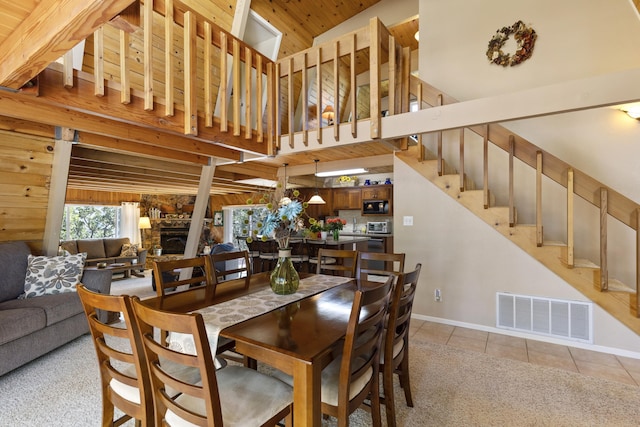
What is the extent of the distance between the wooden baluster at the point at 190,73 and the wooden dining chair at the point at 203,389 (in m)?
1.91

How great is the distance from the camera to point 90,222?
7527mm

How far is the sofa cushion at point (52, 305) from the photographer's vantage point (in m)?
2.63

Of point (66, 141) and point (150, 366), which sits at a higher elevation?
point (66, 141)

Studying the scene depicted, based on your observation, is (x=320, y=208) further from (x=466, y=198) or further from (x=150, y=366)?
(x=150, y=366)

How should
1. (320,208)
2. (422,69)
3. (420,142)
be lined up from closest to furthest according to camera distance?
(420,142), (422,69), (320,208)

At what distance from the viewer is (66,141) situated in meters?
2.94

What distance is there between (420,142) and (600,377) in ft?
8.93

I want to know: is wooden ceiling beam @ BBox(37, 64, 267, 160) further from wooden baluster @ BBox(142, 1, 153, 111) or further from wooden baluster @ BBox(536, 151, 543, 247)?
wooden baluster @ BBox(536, 151, 543, 247)

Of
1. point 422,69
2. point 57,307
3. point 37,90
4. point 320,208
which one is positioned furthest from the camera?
point 320,208

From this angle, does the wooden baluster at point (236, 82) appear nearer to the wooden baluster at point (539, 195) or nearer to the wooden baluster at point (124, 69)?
the wooden baluster at point (124, 69)

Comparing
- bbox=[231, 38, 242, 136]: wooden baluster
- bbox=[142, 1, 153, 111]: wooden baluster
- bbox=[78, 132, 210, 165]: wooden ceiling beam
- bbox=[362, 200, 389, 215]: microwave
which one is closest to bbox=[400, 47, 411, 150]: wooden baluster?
bbox=[231, 38, 242, 136]: wooden baluster

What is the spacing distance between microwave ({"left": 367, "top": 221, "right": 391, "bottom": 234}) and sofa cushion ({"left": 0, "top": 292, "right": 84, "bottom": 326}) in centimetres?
522

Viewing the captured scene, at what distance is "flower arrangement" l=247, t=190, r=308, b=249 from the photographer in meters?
1.91

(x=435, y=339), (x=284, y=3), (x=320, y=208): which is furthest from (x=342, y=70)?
(x=435, y=339)
